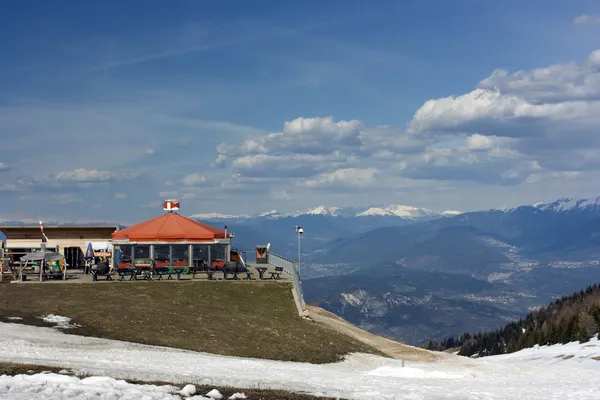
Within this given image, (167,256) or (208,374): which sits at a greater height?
(167,256)

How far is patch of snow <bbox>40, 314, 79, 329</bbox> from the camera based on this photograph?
32.0 m

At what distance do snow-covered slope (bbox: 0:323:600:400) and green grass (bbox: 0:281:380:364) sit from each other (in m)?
2.25

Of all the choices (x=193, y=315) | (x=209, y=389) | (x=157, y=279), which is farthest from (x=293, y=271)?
(x=209, y=389)

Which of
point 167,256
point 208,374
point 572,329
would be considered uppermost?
point 167,256

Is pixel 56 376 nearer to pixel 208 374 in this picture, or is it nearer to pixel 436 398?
pixel 208 374

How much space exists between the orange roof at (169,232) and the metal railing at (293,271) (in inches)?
243

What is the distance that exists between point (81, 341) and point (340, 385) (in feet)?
42.2

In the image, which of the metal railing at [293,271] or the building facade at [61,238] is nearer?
the metal railing at [293,271]

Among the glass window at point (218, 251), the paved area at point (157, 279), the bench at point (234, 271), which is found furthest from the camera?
the glass window at point (218, 251)

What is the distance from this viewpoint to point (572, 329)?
106875 mm

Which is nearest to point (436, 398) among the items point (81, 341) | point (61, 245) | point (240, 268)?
point (81, 341)

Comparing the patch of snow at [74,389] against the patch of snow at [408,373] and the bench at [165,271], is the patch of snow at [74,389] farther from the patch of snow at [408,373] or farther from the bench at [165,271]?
the bench at [165,271]

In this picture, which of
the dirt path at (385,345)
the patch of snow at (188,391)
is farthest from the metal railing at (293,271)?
the patch of snow at (188,391)

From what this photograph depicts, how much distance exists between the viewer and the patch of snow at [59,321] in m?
32.0
